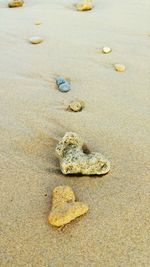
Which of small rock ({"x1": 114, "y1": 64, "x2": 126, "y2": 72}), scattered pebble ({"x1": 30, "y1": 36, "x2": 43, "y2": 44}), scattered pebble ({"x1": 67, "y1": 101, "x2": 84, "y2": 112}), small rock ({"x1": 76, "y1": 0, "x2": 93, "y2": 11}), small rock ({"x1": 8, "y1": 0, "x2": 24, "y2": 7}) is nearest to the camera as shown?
scattered pebble ({"x1": 67, "y1": 101, "x2": 84, "y2": 112})

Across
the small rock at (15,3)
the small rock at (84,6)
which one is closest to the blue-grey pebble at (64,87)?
the small rock at (84,6)

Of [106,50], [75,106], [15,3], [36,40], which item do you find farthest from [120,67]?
[15,3]

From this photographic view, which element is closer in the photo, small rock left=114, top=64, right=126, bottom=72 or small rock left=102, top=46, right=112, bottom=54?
small rock left=114, top=64, right=126, bottom=72

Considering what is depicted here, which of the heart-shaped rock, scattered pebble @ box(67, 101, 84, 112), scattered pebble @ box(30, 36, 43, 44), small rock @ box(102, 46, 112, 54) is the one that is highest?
the heart-shaped rock

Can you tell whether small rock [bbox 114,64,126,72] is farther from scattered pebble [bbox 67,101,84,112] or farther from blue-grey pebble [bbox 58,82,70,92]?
scattered pebble [bbox 67,101,84,112]

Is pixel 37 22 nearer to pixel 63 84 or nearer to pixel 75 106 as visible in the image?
pixel 63 84

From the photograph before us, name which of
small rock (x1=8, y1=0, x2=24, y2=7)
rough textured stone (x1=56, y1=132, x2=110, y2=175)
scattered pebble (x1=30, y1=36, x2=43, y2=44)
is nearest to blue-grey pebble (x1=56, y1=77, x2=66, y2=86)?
scattered pebble (x1=30, y1=36, x2=43, y2=44)

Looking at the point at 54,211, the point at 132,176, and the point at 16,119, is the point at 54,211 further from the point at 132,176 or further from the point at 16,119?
the point at 16,119
